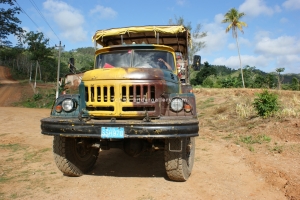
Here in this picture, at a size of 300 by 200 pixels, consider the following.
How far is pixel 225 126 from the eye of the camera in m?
9.20

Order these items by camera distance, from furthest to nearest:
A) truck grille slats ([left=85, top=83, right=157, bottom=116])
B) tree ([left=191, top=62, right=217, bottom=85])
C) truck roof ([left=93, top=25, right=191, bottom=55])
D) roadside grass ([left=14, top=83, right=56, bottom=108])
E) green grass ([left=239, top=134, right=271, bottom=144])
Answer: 1. tree ([left=191, top=62, right=217, bottom=85])
2. roadside grass ([left=14, top=83, right=56, bottom=108])
3. green grass ([left=239, top=134, right=271, bottom=144])
4. truck roof ([left=93, top=25, right=191, bottom=55])
5. truck grille slats ([left=85, top=83, right=157, bottom=116])

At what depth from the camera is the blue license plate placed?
358cm

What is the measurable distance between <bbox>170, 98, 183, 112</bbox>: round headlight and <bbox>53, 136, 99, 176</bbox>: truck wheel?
1536 millimetres

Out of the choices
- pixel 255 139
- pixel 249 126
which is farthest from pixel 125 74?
pixel 249 126

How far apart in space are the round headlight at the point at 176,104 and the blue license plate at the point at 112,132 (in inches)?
34.1

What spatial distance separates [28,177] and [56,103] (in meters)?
1.34

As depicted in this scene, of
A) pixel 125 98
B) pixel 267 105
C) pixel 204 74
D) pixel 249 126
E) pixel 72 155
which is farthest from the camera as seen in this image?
pixel 204 74

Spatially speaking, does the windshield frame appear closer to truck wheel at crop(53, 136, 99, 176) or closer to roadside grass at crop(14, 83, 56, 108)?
truck wheel at crop(53, 136, 99, 176)

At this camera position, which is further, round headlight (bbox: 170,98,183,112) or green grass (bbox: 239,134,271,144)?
green grass (bbox: 239,134,271,144)

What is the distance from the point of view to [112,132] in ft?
11.8

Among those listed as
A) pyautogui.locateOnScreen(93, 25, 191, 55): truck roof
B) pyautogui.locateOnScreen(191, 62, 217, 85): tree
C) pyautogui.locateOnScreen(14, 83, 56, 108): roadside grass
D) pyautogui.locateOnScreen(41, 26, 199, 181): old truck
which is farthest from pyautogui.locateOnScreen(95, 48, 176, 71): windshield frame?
pyautogui.locateOnScreen(191, 62, 217, 85): tree

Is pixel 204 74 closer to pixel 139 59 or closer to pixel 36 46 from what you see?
pixel 36 46

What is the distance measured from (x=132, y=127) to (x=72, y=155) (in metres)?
1.48

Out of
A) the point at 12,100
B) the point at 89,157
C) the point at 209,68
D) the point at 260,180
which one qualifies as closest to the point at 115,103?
the point at 89,157
